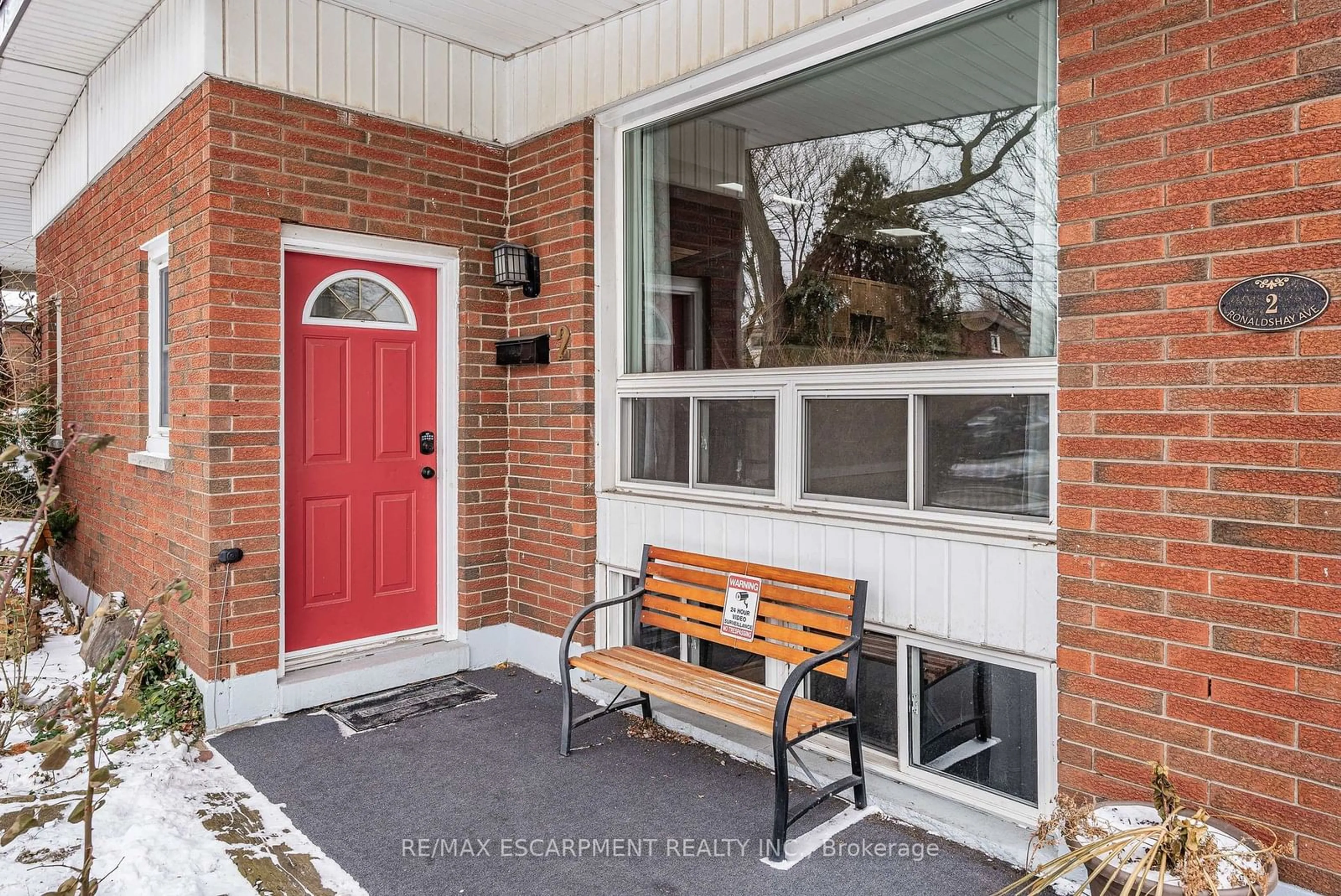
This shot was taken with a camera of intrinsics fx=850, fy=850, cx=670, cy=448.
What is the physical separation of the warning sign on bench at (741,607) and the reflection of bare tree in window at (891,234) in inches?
38.6

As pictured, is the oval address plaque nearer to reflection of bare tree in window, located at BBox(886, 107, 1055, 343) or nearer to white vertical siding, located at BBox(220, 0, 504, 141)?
reflection of bare tree in window, located at BBox(886, 107, 1055, 343)

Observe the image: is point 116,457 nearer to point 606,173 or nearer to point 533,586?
point 533,586

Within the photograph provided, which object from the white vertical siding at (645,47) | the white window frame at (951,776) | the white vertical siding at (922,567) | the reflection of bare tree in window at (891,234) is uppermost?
the white vertical siding at (645,47)

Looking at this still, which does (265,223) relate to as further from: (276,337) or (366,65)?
(366,65)

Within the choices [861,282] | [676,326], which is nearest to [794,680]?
[861,282]

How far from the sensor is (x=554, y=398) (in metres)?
4.77

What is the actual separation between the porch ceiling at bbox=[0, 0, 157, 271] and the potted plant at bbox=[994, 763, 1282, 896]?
5681mm

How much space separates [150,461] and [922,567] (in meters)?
4.19

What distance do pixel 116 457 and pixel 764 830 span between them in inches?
192

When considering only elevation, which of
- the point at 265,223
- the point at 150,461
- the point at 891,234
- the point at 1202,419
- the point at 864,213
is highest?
the point at 265,223

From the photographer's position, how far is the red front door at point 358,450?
445 centimetres

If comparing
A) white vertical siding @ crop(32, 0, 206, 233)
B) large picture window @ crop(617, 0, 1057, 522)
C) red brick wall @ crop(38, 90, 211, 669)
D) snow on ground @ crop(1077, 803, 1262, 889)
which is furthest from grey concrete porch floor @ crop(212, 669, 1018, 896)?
white vertical siding @ crop(32, 0, 206, 233)

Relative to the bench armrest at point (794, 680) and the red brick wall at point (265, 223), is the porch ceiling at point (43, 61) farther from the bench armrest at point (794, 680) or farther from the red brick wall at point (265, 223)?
the bench armrest at point (794, 680)

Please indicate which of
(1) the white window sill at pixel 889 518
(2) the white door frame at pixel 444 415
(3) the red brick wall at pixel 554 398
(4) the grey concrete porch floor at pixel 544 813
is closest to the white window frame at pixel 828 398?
(1) the white window sill at pixel 889 518
